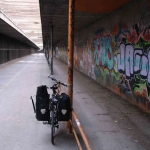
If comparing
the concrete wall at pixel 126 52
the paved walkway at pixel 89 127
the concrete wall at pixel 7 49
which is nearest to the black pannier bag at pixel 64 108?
the paved walkway at pixel 89 127

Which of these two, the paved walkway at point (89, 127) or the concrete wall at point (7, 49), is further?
the concrete wall at point (7, 49)

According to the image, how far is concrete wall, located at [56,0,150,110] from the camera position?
6879 mm

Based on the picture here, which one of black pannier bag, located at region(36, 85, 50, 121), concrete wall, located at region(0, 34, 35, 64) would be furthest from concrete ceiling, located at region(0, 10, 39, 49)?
black pannier bag, located at region(36, 85, 50, 121)

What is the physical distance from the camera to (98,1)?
25.5 ft

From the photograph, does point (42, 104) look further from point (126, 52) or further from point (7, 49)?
point (7, 49)

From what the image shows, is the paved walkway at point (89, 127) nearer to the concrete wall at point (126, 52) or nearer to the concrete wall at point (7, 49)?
the concrete wall at point (126, 52)

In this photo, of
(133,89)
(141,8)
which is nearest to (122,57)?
(133,89)

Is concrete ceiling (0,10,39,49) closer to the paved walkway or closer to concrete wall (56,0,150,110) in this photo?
concrete wall (56,0,150,110)

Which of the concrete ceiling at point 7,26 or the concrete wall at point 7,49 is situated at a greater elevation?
the concrete ceiling at point 7,26

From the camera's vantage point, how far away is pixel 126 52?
8352mm

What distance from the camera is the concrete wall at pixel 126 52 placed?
6879 mm

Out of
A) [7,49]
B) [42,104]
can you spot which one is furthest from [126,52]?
[7,49]

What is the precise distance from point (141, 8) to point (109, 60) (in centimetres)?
383

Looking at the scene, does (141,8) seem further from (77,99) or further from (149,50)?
(77,99)
